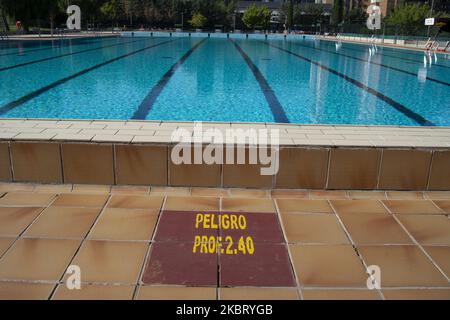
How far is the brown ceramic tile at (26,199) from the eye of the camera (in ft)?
8.11

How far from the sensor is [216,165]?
8.88 feet

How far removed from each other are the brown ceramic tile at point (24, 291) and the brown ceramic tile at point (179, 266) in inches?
15.5

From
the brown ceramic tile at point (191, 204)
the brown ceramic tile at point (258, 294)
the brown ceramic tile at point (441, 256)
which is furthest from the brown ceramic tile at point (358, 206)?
the brown ceramic tile at point (258, 294)

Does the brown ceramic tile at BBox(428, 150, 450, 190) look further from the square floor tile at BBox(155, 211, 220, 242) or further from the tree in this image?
the tree

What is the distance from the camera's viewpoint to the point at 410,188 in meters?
2.76

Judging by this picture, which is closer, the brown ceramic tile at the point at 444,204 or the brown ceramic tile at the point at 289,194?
the brown ceramic tile at the point at 444,204

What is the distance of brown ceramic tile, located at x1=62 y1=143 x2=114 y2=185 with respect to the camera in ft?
8.81

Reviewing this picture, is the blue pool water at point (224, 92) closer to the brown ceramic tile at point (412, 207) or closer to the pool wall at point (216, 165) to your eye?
the pool wall at point (216, 165)

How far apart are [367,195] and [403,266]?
88 centimetres

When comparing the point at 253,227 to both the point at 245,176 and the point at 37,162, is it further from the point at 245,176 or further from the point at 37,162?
the point at 37,162

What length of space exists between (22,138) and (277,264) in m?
1.88

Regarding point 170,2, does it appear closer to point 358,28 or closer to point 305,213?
point 358,28
